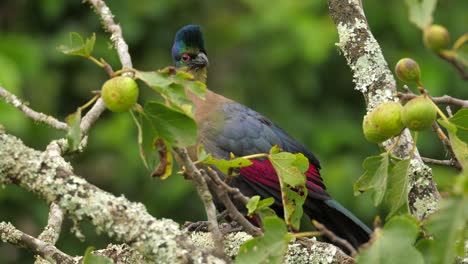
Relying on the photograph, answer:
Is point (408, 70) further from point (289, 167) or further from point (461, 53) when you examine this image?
point (289, 167)

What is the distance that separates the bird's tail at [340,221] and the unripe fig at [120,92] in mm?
1609

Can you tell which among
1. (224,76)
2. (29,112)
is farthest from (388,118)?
(224,76)

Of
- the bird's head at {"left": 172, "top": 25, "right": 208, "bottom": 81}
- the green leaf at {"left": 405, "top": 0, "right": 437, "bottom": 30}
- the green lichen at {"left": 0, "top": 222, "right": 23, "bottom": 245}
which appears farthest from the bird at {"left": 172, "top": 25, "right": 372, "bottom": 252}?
the green leaf at {"left": 405, "top": 0, "right": 437, "bottom": 30}

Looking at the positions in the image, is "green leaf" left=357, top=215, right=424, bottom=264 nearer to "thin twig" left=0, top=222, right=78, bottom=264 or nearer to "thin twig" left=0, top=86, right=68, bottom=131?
"thin twig" left=0, top=86, right=68, bottom=131

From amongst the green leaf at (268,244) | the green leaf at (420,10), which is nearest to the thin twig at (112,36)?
the green leaf at (268,244)

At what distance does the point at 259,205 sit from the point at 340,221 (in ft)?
4.72

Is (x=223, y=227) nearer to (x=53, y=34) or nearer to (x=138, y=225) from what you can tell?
(x=138, y=225)

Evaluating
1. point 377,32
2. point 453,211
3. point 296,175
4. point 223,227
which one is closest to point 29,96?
point 377,32

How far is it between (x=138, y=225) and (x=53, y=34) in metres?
5.40

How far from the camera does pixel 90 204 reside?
2.00 meters

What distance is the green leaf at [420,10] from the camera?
1637 mm

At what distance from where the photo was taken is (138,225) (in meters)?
2.02

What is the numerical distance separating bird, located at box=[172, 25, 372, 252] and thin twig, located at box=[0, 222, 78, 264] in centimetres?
107

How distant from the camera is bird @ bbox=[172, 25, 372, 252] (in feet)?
11.8
